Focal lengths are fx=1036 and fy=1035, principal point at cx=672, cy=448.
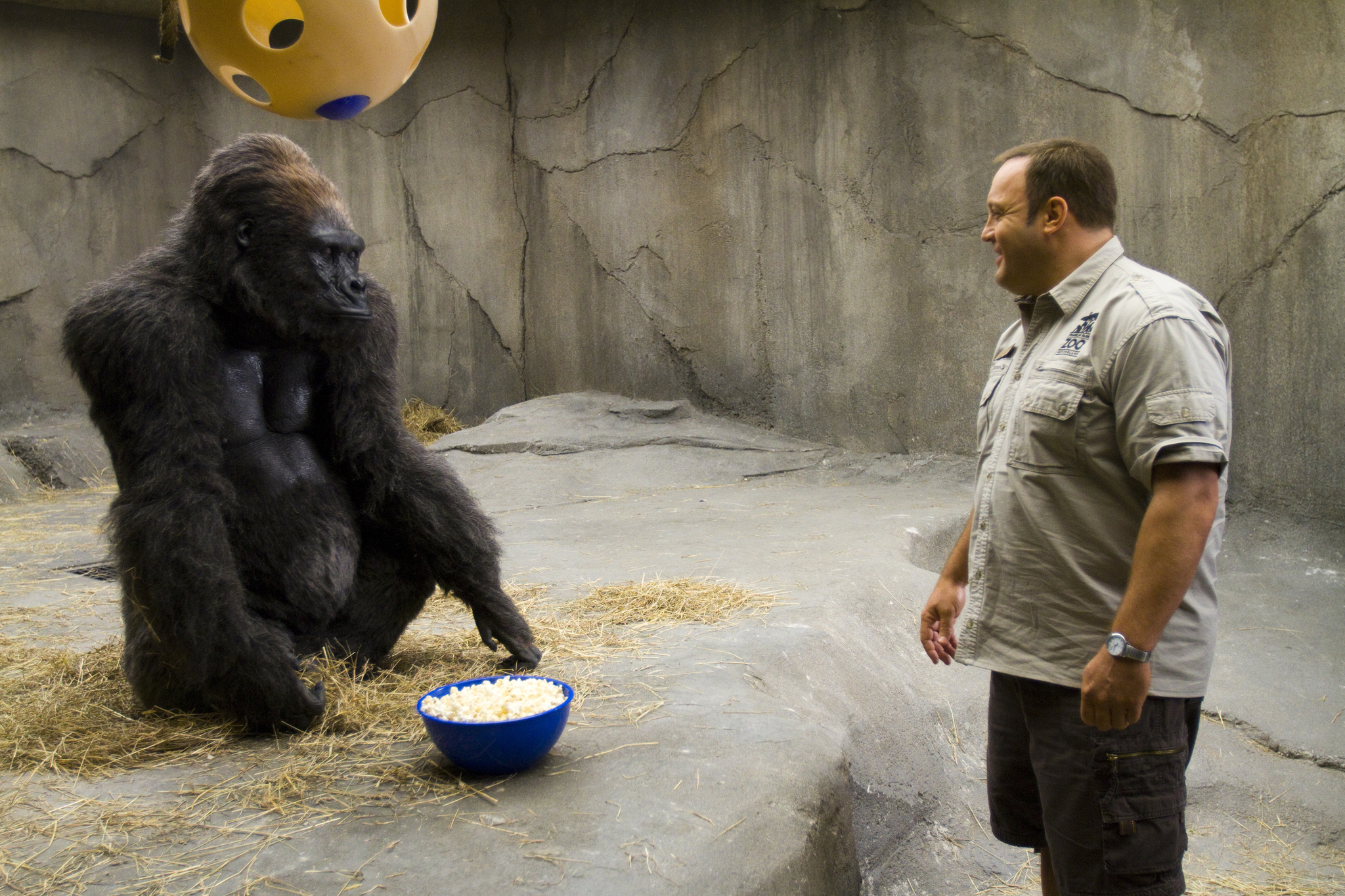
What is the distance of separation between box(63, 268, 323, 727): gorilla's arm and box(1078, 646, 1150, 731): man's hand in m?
1.66

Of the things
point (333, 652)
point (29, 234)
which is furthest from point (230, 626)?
A: point (29, 234)

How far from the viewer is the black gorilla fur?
2.29m

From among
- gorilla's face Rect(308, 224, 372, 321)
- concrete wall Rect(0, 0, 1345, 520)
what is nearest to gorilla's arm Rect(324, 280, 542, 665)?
gorilla's face Rect(308, 224, 372, 321)

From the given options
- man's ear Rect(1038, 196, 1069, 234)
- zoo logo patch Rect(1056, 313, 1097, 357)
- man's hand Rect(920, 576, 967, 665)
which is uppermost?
man's ear Rect(1038, 196, 1069, 234)

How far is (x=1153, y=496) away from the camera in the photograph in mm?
1619

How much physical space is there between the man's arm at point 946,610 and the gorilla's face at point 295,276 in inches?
59.7

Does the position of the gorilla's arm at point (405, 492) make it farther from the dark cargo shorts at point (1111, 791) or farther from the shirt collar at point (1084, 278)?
the shirt collar at point (1084, 278)

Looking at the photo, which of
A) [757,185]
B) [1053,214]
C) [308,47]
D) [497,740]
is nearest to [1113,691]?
[1053,214]

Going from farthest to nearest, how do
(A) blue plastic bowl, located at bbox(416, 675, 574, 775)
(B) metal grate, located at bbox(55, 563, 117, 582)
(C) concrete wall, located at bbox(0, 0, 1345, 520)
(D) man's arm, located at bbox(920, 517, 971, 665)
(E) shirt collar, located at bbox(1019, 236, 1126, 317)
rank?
(C) concrete wall, located at bbox(0, 0, 1345, 520) < (B) metal grate, located at bbox(55, 563, 117, 582) < (D) man's arm, located at bbox(920, 517, 971, 665) < (A) blue plastic bowl, located at bbox(416, 675, 574, 775) < (E) shirt collar, located at bbox(1019, 236, 1126, 317)

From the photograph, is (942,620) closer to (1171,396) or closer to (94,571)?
(1171,396)

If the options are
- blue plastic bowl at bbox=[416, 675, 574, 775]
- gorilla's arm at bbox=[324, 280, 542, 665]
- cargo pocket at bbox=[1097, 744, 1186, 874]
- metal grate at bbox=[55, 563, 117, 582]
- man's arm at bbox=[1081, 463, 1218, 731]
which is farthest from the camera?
metal grate at bbox=[55, 563, 117, 582]

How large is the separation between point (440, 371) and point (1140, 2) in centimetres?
599

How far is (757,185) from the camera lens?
23.3 ft

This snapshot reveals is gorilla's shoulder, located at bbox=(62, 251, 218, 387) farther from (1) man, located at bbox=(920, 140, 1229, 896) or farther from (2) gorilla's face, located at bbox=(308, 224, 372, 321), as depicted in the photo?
(1) man, located at bbox=(920, 140, 1229, 896)
